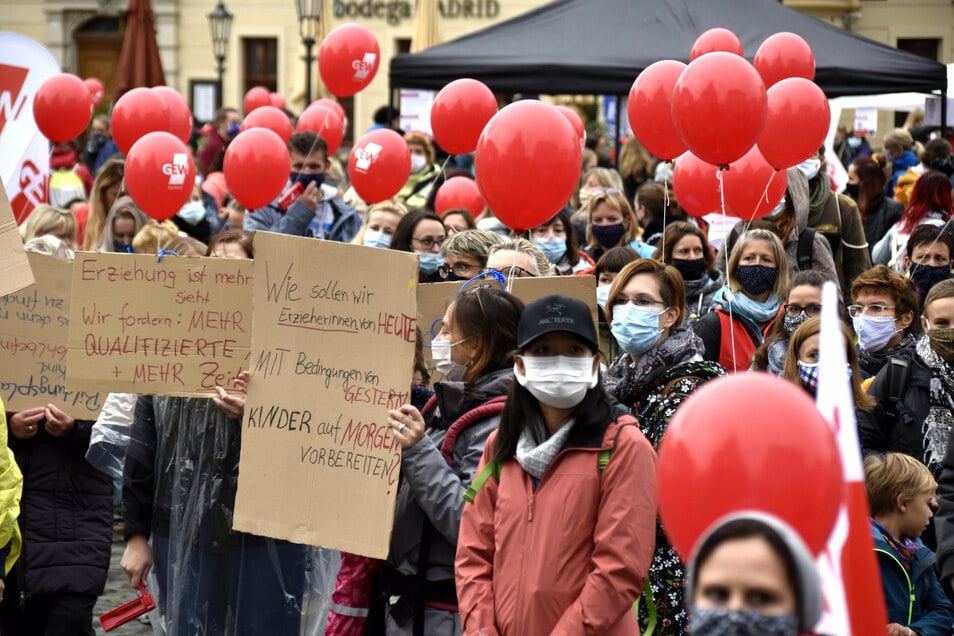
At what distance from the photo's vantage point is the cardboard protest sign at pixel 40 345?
5.06 m

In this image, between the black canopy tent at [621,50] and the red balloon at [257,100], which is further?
the red balloon at [257,100]

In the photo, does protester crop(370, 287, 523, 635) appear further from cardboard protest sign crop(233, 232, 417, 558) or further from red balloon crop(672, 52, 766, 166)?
red balloon crop(672, 52, 766, 166)

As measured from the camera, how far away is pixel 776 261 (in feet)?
20.0

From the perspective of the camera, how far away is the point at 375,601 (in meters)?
4.33

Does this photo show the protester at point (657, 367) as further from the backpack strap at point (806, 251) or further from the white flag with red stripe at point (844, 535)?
the backpack strap at point (806, 251)

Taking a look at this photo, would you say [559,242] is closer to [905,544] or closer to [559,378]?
[905,544]

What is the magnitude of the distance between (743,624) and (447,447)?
2.14m

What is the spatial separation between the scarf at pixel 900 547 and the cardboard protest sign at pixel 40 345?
2.66m

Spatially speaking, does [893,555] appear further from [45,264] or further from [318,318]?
[45,264]

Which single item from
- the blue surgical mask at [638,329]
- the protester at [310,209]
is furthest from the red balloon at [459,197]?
the blue surgical mask at [638,329]

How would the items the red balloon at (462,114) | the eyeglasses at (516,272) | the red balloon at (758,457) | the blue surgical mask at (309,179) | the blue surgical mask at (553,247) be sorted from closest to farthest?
1. the red balloon at (758,457)
2. the eyeglasses at (516,272)
3. the blue surgical mask at (553,247)
4. the red balloon at (462,114)
5. the blue surgical mask at (309,179)

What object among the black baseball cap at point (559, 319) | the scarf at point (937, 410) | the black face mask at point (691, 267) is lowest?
the scarf at point (937, 410)

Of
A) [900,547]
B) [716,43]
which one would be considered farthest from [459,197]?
[900,547]

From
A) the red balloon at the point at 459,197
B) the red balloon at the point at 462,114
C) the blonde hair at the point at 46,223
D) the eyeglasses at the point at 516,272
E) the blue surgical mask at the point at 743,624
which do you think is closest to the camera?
the blue surgical mask at the point at 743,624
